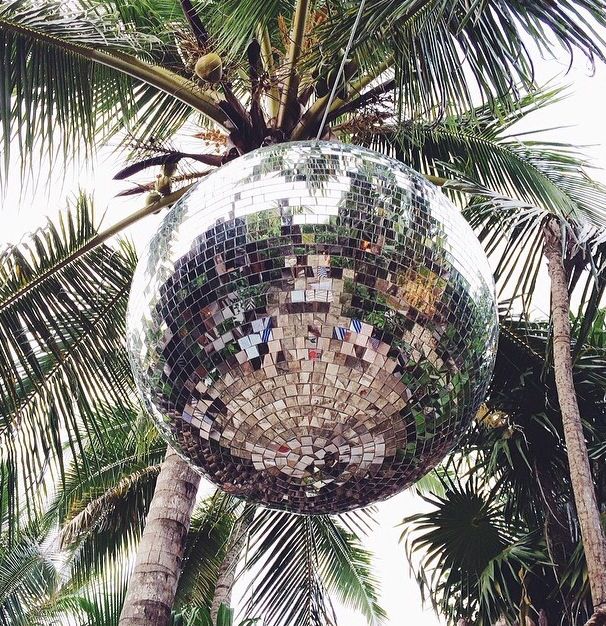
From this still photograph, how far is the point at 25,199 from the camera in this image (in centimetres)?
314

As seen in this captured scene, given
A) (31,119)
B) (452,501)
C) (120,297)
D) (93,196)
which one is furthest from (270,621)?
(31,119)

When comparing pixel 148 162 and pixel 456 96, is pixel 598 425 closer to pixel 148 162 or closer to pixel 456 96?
pixel 456 96

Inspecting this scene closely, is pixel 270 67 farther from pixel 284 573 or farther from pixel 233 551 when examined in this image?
pixel 233 551

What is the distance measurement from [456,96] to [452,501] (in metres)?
1.92

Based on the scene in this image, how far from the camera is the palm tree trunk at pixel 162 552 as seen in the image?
315cm

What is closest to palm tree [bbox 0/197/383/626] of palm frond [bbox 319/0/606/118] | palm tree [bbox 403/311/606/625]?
palm tree [bbox 403/311/606/625]

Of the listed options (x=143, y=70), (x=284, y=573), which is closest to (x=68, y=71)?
(x=143, y=70)

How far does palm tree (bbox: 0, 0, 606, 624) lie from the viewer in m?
2.68

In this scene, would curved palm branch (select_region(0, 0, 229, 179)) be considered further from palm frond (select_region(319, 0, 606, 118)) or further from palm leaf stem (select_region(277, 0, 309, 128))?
palm frond (select_region(319, 0, 606, 118))

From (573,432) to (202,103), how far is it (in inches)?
64.0

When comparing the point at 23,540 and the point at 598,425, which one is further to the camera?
the point at 23,540

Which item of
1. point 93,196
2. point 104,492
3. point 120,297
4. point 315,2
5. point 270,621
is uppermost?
point 315,2

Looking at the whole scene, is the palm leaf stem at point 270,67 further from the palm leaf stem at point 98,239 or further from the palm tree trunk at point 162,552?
the palm tree trunk at point 162,552

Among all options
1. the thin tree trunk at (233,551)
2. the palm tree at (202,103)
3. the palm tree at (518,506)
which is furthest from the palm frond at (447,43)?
the thin tree trunk at (233,551)
